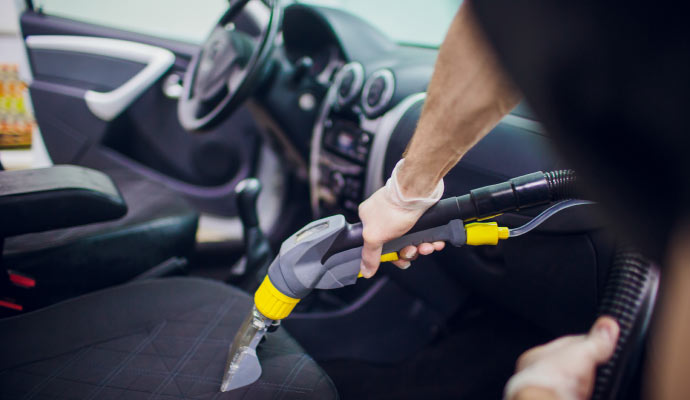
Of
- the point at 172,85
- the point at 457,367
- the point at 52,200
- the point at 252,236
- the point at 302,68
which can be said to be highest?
the point at 302,68

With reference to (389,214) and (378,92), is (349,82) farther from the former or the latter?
(389,214)

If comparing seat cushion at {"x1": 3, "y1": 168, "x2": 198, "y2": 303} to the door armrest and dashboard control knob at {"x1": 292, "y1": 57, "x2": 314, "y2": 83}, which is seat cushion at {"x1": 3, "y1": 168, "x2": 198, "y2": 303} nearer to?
the door armrest

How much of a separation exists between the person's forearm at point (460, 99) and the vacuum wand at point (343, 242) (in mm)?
84

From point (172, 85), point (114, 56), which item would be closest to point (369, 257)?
point (172, 85)

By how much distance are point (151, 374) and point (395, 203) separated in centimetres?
44

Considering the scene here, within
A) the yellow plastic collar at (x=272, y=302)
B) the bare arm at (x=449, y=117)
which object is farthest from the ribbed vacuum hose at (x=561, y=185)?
the yellow plastic collar at (x=272, y=302)

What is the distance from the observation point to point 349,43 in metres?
1.21

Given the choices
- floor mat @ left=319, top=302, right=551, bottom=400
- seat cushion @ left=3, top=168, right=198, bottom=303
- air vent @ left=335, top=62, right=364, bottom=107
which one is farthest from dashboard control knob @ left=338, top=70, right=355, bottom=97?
floor mat @ left=319, top=302, right=551, bottom=400

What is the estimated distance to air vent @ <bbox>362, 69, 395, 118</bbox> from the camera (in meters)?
1.03

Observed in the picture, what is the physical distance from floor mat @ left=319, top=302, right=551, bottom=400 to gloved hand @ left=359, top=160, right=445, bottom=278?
2.41 ft

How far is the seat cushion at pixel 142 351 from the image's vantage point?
61 cm

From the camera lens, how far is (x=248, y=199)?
4.01ft

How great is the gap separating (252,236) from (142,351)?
23.8 inches

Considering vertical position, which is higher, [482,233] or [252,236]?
[482,233]
